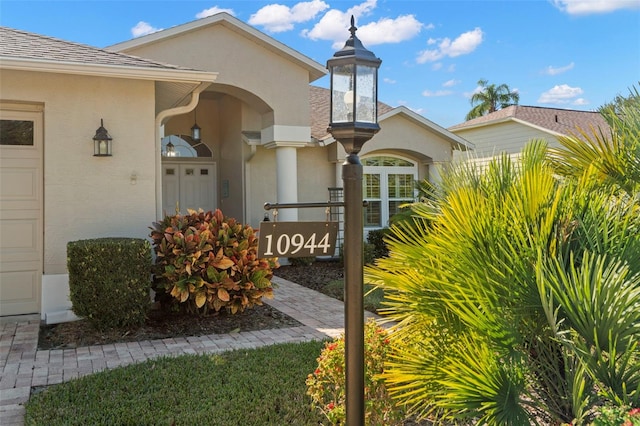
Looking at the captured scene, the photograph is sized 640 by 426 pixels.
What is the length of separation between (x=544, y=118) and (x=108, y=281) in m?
18.2

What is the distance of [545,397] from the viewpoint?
105 inches

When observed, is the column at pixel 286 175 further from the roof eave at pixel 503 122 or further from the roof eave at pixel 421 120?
the roof eave at pixel 503 122

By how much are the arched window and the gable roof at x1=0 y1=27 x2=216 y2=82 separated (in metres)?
8.02

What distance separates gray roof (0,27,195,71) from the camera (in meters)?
6.43

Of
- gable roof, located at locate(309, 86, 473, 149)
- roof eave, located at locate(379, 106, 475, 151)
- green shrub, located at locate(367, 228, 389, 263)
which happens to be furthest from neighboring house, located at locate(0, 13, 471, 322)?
green shrub, located at locate(367, 228, 389, 263)

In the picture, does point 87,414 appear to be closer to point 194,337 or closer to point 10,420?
point 10,420

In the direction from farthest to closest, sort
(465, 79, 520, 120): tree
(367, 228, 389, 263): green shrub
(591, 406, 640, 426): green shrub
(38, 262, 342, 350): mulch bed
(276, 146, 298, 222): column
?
(465, 79, 520, 120): tree
(367, 228, 389, 263): green shrub
(276, 146, 298, 222): column
(38, 262, 342, 350): mulch bed
(591, 406, 640, 426): green shrub

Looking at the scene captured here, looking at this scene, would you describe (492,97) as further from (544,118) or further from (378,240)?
(378,240)

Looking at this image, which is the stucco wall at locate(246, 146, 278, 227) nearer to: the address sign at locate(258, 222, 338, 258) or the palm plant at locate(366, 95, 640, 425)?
the palm plant at locate(366, 95, 640, 425)

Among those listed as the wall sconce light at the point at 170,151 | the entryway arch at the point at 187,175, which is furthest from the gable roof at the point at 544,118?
the wall sconce light at the point at 170,151

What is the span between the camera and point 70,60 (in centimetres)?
654

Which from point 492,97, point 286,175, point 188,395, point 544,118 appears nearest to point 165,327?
point 188,395

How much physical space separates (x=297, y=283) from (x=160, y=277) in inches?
161

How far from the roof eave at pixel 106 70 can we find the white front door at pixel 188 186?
6.34m
